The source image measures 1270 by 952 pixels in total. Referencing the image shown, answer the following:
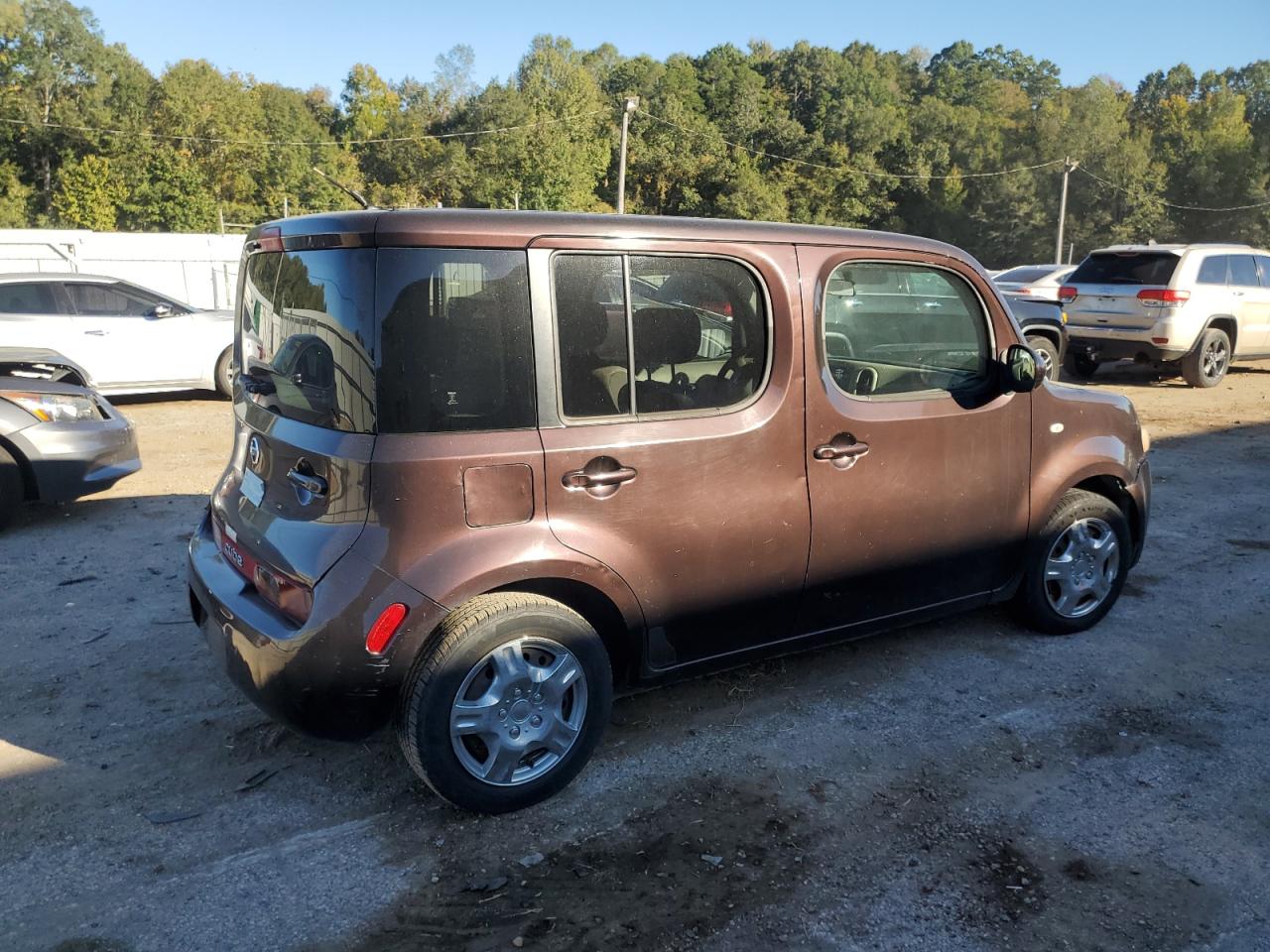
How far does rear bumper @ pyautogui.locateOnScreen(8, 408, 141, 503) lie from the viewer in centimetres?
621

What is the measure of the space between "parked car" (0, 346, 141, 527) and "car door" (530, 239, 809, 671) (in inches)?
183

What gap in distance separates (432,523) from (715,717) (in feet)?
5.03

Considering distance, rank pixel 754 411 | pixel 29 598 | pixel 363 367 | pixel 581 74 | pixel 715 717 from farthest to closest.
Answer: pixel 581 74
pixel 29 598
pixel 715 717
pixel 754 411
pixel 363 367

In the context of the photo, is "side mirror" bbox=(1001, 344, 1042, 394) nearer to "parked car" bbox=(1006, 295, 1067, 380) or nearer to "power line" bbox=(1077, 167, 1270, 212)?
"parked car" bbox=(1006, 295, 1067, 380)

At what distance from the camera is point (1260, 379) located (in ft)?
47.3

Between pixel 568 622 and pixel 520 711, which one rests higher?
pixel 568 622

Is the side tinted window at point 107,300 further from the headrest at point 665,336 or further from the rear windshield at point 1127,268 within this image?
the rear windshield at point 1127,268

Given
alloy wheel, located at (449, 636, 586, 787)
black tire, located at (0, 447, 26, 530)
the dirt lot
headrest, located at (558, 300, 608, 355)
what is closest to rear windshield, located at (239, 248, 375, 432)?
headrest, located at (558, 300, 608, 355)

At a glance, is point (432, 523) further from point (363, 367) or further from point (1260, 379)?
point (1260, 379)

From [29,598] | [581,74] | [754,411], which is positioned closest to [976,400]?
[754,411]

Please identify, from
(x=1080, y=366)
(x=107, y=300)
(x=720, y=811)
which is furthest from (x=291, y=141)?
(x=720, y=811)

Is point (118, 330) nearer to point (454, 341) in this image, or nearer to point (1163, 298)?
point (454, 341)

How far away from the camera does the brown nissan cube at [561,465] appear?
2.90 meters

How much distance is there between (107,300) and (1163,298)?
12567mm
